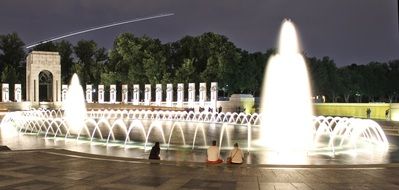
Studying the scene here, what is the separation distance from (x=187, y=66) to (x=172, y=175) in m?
58.2

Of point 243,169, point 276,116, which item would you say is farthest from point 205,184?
point 276,116

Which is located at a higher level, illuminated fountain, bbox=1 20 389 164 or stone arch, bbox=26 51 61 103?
stone arch, bbox=26 51 61 103

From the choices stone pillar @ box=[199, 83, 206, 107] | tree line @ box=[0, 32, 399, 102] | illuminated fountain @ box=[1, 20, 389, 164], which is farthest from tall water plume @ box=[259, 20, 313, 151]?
tree line @ box=[0, 32, 399, 102]

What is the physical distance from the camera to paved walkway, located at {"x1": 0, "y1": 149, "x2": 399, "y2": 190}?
1184cm

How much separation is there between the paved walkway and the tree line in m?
56.1

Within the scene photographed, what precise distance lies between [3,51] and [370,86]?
7114 cm

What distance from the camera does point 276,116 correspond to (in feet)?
89.7

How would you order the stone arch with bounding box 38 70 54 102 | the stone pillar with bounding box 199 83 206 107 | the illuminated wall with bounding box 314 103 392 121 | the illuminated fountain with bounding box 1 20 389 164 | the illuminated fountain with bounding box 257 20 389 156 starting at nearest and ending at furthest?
the illuminated fountain with bounding box 1 20 389 164
the illuminated fountain with bounding box 257 20 389 156
the illuminated wall with bounding box 314 103 392 121
the stone pillar with bounding box 199 83 206 107
the stone arch with bounding box 38 70 54 102

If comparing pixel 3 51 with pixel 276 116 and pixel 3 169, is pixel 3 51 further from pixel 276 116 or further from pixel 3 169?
pixel 3 169

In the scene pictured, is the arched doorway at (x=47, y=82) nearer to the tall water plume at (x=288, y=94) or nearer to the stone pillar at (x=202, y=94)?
the stone pillar at (x=202, y=94)

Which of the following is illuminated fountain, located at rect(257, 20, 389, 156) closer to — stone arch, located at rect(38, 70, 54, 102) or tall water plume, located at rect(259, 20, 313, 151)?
tall water plume, located at rect(259, 20, 313, 151)

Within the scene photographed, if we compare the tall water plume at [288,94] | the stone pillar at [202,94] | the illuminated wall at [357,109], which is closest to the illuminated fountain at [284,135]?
the tall water plume at [288,94]

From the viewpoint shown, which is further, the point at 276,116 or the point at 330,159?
the point at 276,116

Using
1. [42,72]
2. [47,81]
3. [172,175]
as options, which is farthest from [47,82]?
[172,175]
